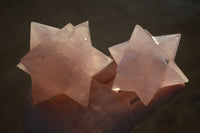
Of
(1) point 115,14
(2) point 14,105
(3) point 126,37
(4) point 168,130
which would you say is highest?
(1) point 115,14

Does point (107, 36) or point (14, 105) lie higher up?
point (107, 36)

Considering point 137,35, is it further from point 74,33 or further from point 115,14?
point 115,14

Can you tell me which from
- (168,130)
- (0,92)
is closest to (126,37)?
(168,130)
